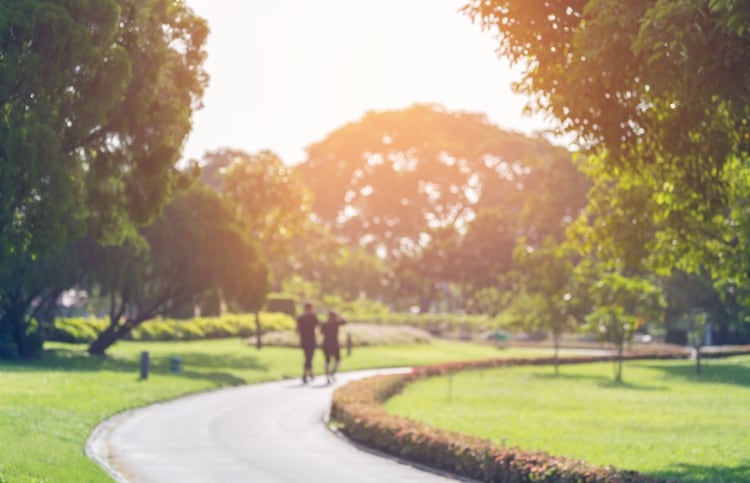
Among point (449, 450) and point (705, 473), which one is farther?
point (449, 450)

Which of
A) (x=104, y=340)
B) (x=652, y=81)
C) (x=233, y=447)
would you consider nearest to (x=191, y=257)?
(x=104, y=340)

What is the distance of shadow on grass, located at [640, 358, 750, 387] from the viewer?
33.8m

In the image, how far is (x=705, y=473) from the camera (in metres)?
14.6

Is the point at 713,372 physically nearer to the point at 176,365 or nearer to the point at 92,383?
the point at 176,365

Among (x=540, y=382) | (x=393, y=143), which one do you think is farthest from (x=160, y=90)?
(x=393, y=143)

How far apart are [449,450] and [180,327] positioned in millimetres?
40916

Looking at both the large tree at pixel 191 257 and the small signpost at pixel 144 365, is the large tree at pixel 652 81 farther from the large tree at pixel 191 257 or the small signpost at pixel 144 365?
the large tree at pixel 191 257

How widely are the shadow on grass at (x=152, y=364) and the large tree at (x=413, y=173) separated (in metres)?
49.6

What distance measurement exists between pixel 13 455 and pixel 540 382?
76.5 ft

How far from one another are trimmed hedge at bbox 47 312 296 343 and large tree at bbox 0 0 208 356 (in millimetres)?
25630

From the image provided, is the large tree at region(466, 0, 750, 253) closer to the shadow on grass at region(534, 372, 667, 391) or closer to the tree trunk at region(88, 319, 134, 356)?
the shadow on grass at region(534, 372, 667, 391)

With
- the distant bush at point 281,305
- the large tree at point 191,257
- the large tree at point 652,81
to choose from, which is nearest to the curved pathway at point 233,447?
the large tree at point 652,81

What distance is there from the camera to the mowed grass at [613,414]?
53.8 ft

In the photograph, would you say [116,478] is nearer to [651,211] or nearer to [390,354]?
[651,211]
